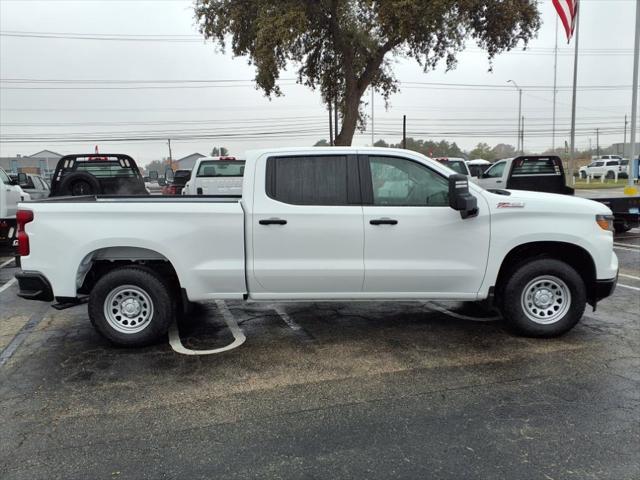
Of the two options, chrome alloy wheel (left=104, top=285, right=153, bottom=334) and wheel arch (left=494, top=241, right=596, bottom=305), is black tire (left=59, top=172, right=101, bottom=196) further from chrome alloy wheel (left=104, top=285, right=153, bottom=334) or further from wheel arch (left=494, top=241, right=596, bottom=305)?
wheel arch (left=494, top=241, right=596, bottom=305)

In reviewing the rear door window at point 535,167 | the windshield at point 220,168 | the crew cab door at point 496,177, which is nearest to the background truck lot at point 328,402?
the windshield at point 220,168

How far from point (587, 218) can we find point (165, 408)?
4235 millimetres

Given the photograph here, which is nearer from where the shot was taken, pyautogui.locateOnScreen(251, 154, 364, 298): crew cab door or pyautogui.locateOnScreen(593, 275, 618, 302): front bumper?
pyautogui.locateOnScreen(251, 154, 364, 298): crew cab door

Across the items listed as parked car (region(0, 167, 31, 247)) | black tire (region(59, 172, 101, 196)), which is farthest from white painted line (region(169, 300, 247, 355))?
black tire (region(59, 172, 101, 196))

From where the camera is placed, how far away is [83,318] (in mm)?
6414

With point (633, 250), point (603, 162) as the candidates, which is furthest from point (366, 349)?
point (603, 162)

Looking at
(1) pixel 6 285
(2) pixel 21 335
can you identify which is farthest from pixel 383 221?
(1) pixel 6 285

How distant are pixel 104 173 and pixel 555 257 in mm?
10656

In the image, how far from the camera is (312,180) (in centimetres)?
514

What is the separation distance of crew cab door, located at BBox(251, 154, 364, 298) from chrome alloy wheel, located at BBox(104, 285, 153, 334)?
109 centimetres

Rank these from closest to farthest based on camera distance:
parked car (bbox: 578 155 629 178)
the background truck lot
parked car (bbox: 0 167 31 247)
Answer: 1. the background truck lot
2. parked car (bbox: 0 167 31 247)
3. parked car (bbox: 578 155 629 178)

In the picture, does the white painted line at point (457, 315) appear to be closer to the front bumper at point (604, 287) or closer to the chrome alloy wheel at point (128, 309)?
the front bumper at point (604, 287)

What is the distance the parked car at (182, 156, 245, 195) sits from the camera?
41.1ft

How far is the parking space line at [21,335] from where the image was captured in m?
5.07
